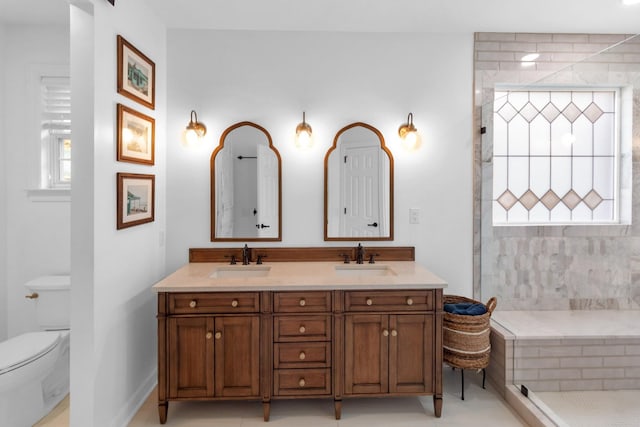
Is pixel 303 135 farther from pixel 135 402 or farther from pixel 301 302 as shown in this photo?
pixel 135 402

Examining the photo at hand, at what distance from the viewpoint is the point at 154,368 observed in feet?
9.36

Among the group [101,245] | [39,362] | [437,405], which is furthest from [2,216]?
[437,405]

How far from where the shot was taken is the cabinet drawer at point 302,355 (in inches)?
91.6

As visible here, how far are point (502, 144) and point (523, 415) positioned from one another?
1.80 metres

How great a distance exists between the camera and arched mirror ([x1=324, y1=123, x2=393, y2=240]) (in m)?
2.97

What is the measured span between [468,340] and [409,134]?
4.88ft

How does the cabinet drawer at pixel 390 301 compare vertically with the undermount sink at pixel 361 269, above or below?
below

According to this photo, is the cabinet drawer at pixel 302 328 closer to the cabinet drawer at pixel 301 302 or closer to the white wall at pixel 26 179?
the cabinet drawer at pixel 301 302

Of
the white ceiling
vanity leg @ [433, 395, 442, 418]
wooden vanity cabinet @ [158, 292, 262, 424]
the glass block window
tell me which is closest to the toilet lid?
wooden vanity cabinet @ [158, 292, 262, 424]

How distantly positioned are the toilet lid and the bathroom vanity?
638 millimetres

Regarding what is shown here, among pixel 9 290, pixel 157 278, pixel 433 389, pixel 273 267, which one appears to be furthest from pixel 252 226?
pixel 9 290

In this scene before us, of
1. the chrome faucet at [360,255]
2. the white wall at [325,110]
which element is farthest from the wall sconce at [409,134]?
the chrome faucet at [360,255]

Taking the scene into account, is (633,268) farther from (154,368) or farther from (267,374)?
(154,368)

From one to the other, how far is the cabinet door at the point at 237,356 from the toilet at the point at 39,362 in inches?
37.8
